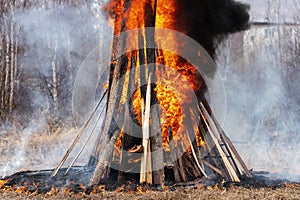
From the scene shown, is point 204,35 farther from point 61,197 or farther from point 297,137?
point 297,137

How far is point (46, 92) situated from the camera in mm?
18156

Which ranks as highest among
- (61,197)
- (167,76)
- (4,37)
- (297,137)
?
(4,37)

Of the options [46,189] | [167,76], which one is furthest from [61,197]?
[167,76]

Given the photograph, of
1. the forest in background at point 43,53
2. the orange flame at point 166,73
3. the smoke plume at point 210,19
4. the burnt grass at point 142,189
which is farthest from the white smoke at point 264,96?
the forest in background at point 43,53

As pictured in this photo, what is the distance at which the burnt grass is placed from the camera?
4.69m

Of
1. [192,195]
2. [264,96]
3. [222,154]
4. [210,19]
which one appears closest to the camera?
[192,195]

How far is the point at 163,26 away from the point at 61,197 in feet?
12.1

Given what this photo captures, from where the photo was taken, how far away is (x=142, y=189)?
193 inches

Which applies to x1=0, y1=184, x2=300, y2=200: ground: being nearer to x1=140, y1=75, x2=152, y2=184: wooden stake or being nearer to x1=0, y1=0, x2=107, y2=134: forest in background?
x1=140, y1=75, x2=152, y2=184: wooden stake

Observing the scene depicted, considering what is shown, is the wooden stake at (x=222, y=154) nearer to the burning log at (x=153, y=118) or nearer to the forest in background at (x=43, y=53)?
the burning log at (x=153, y=118)

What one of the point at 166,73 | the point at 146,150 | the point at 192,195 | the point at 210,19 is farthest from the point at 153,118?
the point at 210,19

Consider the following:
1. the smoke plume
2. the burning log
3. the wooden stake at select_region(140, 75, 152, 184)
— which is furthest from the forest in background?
the wooden stake at select_region(140, 75, 152, 184)

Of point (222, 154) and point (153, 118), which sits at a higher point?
point (153, 118)

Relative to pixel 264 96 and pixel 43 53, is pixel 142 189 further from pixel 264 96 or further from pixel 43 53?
pixel 43 53
